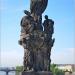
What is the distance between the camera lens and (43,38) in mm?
20594

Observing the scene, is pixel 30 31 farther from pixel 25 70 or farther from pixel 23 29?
pixel 25 70

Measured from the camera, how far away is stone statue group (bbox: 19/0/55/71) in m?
20.5

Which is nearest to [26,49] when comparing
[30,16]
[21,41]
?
[21,41]

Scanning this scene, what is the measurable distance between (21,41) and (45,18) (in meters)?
1.91

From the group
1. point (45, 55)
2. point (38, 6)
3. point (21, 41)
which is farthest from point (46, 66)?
point (38, 6)

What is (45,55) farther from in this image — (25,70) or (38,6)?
(38,6)

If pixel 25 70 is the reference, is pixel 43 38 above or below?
above

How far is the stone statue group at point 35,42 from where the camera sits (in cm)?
2047

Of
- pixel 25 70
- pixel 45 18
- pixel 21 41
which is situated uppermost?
pixel 45 18

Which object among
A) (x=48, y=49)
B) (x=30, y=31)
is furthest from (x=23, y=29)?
(x=48, y=49)

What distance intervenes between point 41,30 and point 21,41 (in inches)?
47.6

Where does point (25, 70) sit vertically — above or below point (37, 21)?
below

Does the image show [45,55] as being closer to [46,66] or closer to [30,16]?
[46,66]

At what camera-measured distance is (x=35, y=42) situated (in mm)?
20547
